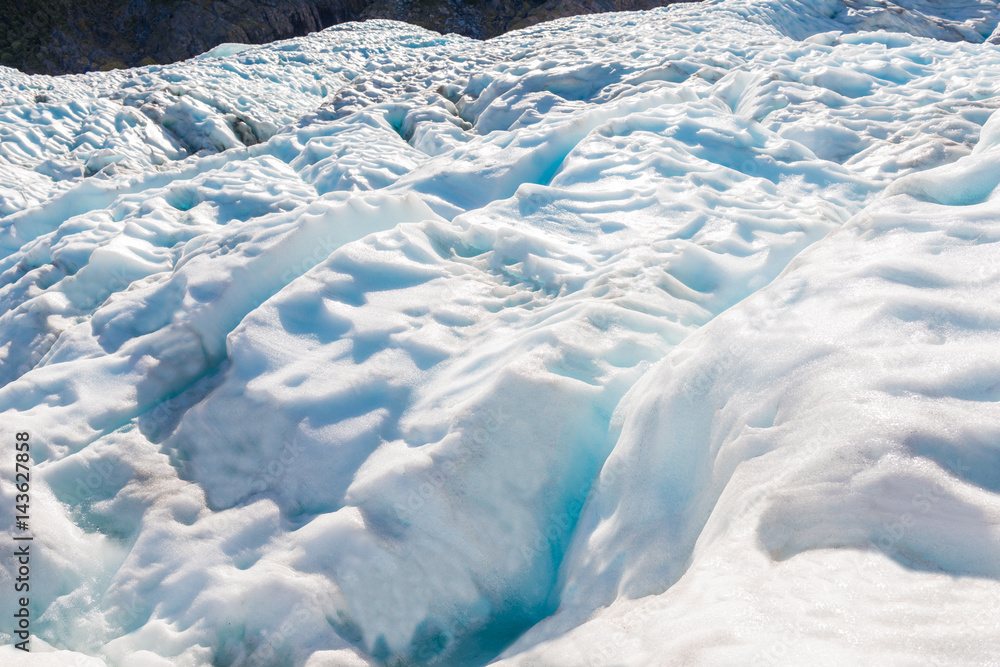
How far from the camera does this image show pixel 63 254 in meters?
4.59

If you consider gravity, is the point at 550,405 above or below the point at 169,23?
below

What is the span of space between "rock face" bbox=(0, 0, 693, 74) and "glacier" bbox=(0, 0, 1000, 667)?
2911 centimetres

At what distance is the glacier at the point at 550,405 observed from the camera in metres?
1.50

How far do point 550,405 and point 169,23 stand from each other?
3631cm

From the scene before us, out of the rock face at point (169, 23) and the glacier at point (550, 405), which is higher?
the rock face at point (169, 23)

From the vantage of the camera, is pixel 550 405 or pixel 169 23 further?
pixel 169 23

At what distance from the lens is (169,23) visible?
96.9 feet

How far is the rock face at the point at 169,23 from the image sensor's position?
93.1ft

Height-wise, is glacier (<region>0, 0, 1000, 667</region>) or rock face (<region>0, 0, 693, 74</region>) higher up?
rock face (<region>0, 0, 693, 74</region>)

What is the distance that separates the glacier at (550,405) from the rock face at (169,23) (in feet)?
95.5

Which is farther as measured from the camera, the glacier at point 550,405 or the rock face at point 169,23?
the rock face at point 169,23

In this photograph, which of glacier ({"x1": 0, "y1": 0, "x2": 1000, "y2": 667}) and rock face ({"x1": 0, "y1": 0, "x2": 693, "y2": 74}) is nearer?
glacier ({"x1": 0, "y1": 0, "x2": 1000, "y2": 667})

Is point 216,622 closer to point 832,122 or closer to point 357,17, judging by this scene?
point 832,122

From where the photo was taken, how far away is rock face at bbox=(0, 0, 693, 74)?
28375mm
